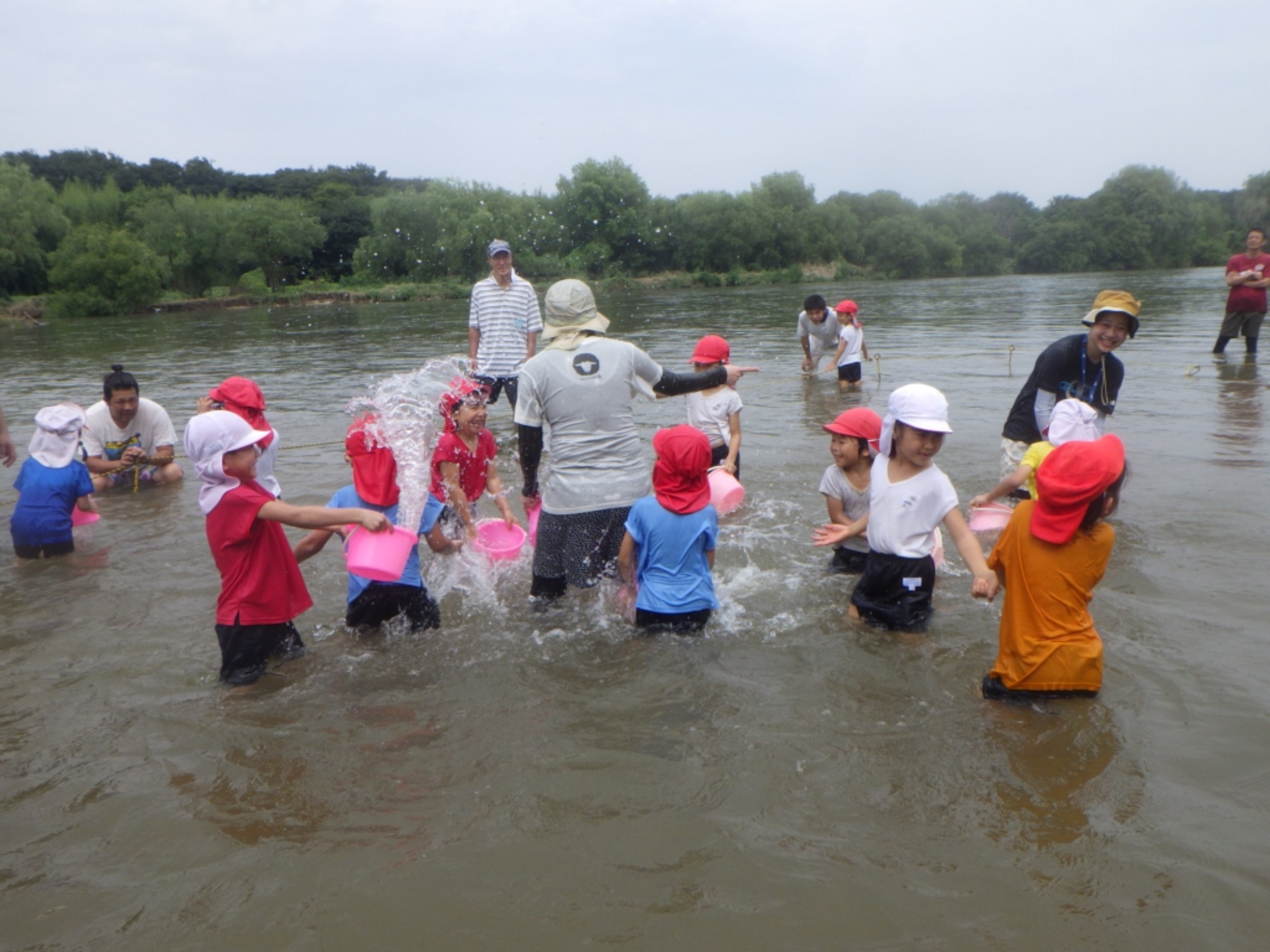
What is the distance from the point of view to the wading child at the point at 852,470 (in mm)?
5246

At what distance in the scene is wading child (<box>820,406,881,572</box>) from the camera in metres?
5.25

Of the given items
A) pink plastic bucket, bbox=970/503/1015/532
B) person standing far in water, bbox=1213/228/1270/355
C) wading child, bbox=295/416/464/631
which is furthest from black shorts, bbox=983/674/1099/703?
person standing far in water, bbox=1213/228/1270/355

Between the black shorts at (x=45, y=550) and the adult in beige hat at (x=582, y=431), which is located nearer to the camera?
the adult in beige hat at (x=582, y=431)

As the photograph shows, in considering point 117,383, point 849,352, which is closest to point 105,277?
point 117,383

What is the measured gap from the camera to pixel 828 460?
9.23 meters

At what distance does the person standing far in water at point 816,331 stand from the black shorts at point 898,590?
9259 millimetres

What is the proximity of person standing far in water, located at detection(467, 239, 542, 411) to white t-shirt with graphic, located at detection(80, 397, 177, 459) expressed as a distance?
310 centimetres

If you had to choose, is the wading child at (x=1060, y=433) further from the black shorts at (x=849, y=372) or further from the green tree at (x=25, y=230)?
the green tree at (x=25, y=230)

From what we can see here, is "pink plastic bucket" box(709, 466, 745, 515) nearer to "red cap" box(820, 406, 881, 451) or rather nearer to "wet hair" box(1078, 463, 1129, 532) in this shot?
"red cap" box(820, 406, 881, 451)

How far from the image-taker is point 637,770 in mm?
3592

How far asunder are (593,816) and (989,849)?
1.37 m

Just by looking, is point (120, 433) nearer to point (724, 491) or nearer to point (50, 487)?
point (50, 487)

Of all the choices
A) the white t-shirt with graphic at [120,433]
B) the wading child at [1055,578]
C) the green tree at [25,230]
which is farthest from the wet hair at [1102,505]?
the green tree at [25,230]

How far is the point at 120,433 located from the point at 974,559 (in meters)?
8.02
